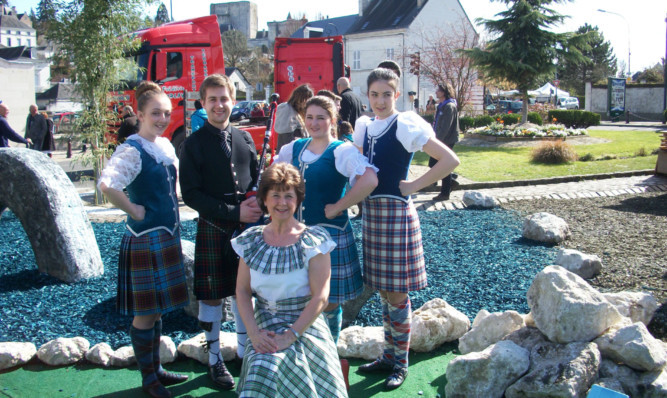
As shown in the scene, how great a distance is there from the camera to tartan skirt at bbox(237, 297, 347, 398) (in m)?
2.30

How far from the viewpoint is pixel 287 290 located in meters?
2.61

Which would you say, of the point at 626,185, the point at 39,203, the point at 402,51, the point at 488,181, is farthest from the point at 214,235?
the point at 402,51

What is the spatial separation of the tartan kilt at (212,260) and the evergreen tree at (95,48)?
6631 millimetres

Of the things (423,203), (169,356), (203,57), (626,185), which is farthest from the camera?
(203,57)

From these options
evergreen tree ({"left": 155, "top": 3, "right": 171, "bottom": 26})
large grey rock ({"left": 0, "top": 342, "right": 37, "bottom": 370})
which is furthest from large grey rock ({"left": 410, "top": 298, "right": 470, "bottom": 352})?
evergreen tree ({"left": 155, "top": 3, "right": 171, "bottom": 26})

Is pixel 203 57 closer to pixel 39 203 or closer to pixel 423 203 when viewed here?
pixel 423 203

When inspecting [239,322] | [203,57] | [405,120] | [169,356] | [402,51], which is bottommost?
[169,356]

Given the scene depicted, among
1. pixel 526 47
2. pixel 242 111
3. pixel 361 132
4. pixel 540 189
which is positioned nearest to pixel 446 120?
pixel 540 189

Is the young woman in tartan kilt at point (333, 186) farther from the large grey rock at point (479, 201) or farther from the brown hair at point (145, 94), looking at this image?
the large grey rock at point (479, 201)

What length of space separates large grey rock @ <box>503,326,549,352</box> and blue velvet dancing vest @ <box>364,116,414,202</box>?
1026 mm

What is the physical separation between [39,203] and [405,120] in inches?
148

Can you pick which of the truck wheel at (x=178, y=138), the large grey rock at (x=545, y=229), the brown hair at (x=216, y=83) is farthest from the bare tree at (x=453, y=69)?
the brown hair at (x=216, y=83)

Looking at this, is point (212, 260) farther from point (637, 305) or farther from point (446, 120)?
point (446, 120)

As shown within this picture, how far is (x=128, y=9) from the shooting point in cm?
892
